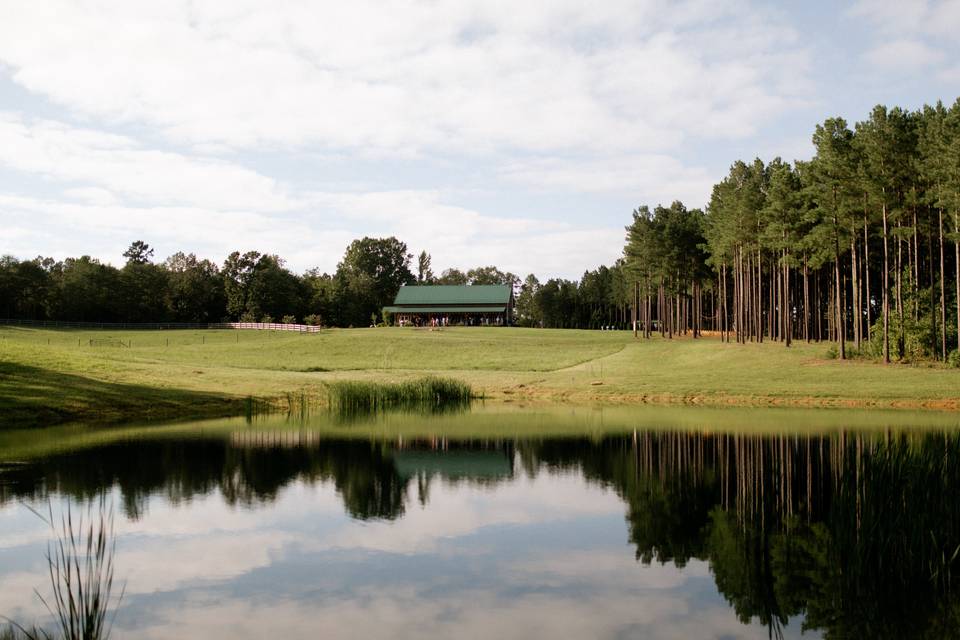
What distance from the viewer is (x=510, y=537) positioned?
52.8ft

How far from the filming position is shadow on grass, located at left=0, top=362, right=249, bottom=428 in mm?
33719

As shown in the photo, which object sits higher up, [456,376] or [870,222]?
[870,222]

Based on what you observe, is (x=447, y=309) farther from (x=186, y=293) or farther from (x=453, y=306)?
(x=186, y=293)

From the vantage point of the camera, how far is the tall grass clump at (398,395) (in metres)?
42.9

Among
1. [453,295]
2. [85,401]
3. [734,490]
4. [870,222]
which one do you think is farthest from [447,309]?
[734,490]

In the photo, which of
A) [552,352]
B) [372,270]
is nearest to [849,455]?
[552,352]

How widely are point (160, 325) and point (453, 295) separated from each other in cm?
4751

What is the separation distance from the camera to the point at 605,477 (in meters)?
22.6

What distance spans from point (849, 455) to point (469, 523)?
25.7 ft

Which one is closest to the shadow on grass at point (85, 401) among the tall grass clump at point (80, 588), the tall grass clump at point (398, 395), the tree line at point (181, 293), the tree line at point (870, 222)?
the tall grass clump at point (398, 395)

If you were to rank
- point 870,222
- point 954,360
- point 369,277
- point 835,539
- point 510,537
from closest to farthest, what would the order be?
point 835,539 → point 510,537 → point 954,360 → point 870,222 → point 369,277

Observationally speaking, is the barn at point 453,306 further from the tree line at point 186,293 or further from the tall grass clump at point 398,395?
the tall grass clump at point 398,395

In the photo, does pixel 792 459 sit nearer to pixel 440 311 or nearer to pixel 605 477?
pixel 605 477

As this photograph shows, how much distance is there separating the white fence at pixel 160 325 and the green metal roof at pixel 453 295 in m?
29.9
